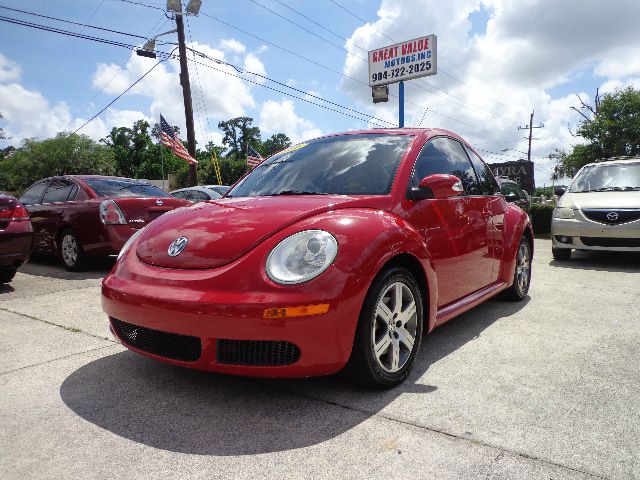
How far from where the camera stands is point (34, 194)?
753 cm

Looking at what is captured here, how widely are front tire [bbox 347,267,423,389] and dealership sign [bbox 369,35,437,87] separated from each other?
58.5 feet

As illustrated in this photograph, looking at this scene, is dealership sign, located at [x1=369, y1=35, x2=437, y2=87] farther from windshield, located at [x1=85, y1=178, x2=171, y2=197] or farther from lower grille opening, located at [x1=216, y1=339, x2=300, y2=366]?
lower grille opening, located at [x1=216, y1=339, x2=300, y2=366]

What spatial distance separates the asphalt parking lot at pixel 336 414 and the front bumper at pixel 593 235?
342 cm

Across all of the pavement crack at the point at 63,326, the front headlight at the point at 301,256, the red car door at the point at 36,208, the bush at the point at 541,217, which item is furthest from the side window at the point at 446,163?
the bush at the point at 541,217

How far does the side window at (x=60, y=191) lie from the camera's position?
6809 mm

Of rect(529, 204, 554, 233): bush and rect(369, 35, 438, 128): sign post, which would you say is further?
rect(369, 35, 438, 128): sign post

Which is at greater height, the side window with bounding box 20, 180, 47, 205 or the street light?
the street light

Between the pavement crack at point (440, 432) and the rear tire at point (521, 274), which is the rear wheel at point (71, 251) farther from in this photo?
the rear tire at point (521, 274)

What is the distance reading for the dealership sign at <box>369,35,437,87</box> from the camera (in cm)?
1898

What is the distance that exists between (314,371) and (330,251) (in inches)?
21.8

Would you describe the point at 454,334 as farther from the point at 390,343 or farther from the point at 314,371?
the point at 314,371

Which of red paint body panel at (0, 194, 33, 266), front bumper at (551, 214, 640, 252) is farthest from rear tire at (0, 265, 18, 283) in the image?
front bumper at (551, 214, 640, 252)

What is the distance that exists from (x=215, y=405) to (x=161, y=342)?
402 mm

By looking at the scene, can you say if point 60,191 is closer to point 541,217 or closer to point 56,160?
point 541,217
